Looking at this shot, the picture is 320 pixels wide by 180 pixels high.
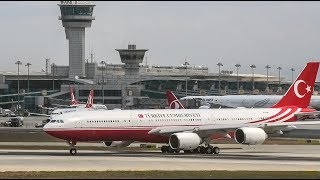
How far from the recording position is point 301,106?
7925 cm

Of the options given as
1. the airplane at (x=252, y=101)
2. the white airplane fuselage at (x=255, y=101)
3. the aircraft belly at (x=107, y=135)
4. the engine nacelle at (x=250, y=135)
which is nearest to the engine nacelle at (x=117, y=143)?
the aircraft belly at (x=107, y=135)

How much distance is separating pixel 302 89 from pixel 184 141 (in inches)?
599

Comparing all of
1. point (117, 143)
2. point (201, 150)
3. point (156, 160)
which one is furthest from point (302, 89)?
point (156, 160)

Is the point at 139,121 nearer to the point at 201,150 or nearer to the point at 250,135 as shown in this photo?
the point at 201,150

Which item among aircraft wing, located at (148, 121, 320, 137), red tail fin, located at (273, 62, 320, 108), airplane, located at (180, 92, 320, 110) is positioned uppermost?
red tail fin, located at (273, 62, 320, 108)

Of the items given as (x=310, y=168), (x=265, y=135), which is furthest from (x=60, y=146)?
(x=310, y=168)

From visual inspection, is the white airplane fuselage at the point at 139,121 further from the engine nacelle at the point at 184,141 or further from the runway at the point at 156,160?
the engine nacelle at the point at 184,141

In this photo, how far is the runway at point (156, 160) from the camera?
56438 millimetres

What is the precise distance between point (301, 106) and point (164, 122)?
1424cm

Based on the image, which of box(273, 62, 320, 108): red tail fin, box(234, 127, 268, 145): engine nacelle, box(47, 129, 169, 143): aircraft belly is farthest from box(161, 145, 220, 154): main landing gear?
box(273, 62, 320, 108): red tail fin

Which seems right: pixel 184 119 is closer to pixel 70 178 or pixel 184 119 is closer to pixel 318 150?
pixel 318 150

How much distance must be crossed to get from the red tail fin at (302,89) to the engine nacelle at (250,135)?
30.6 ft

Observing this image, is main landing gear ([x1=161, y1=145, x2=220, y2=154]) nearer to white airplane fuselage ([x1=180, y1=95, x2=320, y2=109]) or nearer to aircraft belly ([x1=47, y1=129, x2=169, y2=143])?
aircraft belly ([x1=47, y1=129, x2=169, y2=143])

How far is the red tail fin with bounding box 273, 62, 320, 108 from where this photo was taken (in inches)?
3120
